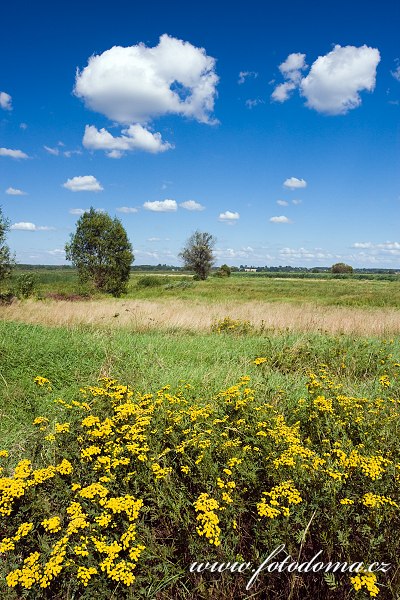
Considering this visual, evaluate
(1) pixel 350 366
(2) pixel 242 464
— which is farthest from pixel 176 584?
(1) pixel 350 366

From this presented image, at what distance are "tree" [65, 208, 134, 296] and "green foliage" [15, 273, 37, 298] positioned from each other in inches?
225

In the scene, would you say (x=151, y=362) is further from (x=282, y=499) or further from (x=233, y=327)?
(x=282, y=499)

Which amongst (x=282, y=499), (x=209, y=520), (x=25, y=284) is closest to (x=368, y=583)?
(x=282, y=499)

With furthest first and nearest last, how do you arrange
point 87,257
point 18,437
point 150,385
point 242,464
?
point 87,257 → point 150,385 → point 18,437 → point 242,464

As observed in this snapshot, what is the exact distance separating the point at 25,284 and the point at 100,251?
8.37 m

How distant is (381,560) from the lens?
8.09ft

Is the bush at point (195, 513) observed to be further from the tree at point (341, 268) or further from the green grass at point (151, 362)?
the tree at point (341, 268)

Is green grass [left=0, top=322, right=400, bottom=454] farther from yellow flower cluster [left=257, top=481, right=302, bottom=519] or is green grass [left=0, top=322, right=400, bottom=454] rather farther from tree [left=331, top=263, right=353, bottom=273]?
tree [left=331, top=263, right=353, bottom=273]

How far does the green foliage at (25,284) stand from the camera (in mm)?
24266

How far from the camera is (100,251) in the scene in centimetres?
3183

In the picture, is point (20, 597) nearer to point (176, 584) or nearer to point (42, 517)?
point (42, 517)

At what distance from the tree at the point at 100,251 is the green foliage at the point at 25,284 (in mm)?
5718

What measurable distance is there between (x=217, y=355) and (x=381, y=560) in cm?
491

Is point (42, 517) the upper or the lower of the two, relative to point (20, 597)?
upper
